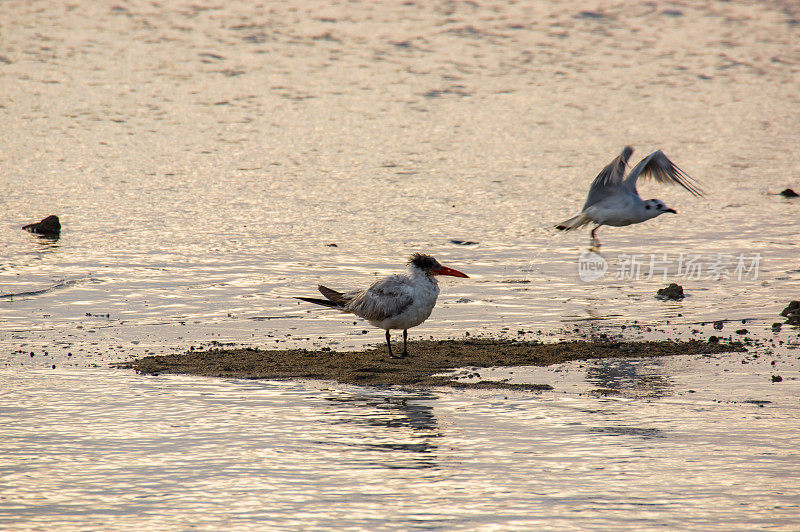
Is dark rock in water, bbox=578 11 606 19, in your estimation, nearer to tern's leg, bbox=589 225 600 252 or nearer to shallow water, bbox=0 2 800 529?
shallow water, bbox=0 2 800 529

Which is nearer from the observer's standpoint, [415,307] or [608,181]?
[415,307]

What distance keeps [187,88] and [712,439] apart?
18897 mm

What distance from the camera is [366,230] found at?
15.5m

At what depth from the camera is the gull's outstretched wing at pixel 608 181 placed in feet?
50.6

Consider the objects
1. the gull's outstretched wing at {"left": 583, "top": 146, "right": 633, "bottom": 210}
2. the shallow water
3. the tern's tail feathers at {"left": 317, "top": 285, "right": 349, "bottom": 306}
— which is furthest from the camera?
the gull's outstretched wing at {"left": 583, "top": 146, "right": 633, "bottom": 210}

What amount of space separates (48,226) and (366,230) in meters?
4.51

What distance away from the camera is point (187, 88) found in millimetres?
24547

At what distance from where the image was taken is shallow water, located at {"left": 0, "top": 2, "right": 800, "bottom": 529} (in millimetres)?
7344

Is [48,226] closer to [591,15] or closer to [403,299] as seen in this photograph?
[403,299]

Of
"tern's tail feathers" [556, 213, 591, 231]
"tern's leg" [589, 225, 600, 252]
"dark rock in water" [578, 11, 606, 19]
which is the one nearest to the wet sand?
"tern's leg" [589, 225, 600, 252]

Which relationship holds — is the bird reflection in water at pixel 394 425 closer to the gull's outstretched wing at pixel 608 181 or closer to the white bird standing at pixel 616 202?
the white bird standing at pixel 616 202

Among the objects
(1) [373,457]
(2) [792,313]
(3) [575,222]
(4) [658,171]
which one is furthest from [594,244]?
(1) [373,457]

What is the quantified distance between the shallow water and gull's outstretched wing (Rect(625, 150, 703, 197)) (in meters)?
0.84

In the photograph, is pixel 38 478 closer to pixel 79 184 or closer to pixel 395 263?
pixel 395 263
